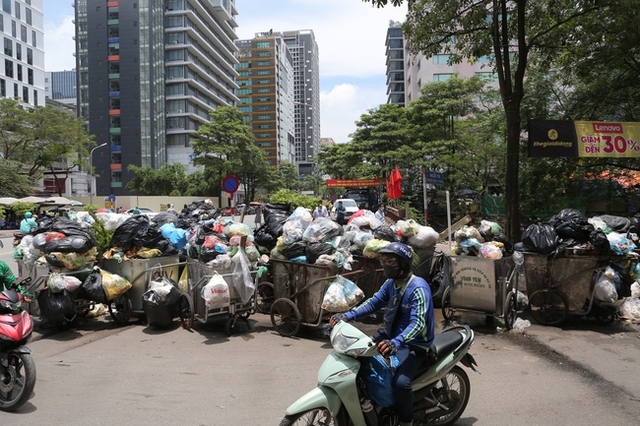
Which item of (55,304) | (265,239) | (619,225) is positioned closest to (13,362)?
(55,304)

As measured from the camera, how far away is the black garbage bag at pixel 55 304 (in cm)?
626

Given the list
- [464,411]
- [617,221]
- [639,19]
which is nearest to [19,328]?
[464,411]

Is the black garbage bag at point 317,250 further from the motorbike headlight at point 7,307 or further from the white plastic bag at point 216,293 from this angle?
the motorbike headlight at point 7,307

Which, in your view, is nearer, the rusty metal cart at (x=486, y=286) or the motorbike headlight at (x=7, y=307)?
the motorbike headlight at (x=7, y=307)

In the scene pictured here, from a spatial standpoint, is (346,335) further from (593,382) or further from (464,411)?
(593,382)

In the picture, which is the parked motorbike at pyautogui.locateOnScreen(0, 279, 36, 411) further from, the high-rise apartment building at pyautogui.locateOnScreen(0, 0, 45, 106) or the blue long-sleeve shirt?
the high-rise apartment building at pyautogui.locateOnScreen(0, 0, 45, 106)

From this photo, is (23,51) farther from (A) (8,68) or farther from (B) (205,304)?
(B) (205,304)

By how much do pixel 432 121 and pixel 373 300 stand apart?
1124 inches

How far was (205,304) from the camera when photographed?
637cm

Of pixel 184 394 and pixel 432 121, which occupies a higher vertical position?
pixel 432 121

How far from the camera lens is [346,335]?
307 centimetres

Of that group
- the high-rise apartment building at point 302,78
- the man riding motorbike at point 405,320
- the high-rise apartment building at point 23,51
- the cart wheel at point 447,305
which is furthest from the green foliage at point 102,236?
the high-rise apartment building at point 302,78

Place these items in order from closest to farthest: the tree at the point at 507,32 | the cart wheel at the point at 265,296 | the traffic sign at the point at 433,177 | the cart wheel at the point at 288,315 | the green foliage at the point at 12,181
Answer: the cart wheel at the point at 288,315
the cart wheel at the point at 265,296
the tree at the point at 507,32
the traffic sign at the point at 433,177
the green foliage at the point at 12,181

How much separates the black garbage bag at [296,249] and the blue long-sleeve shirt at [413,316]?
3.40 meters
